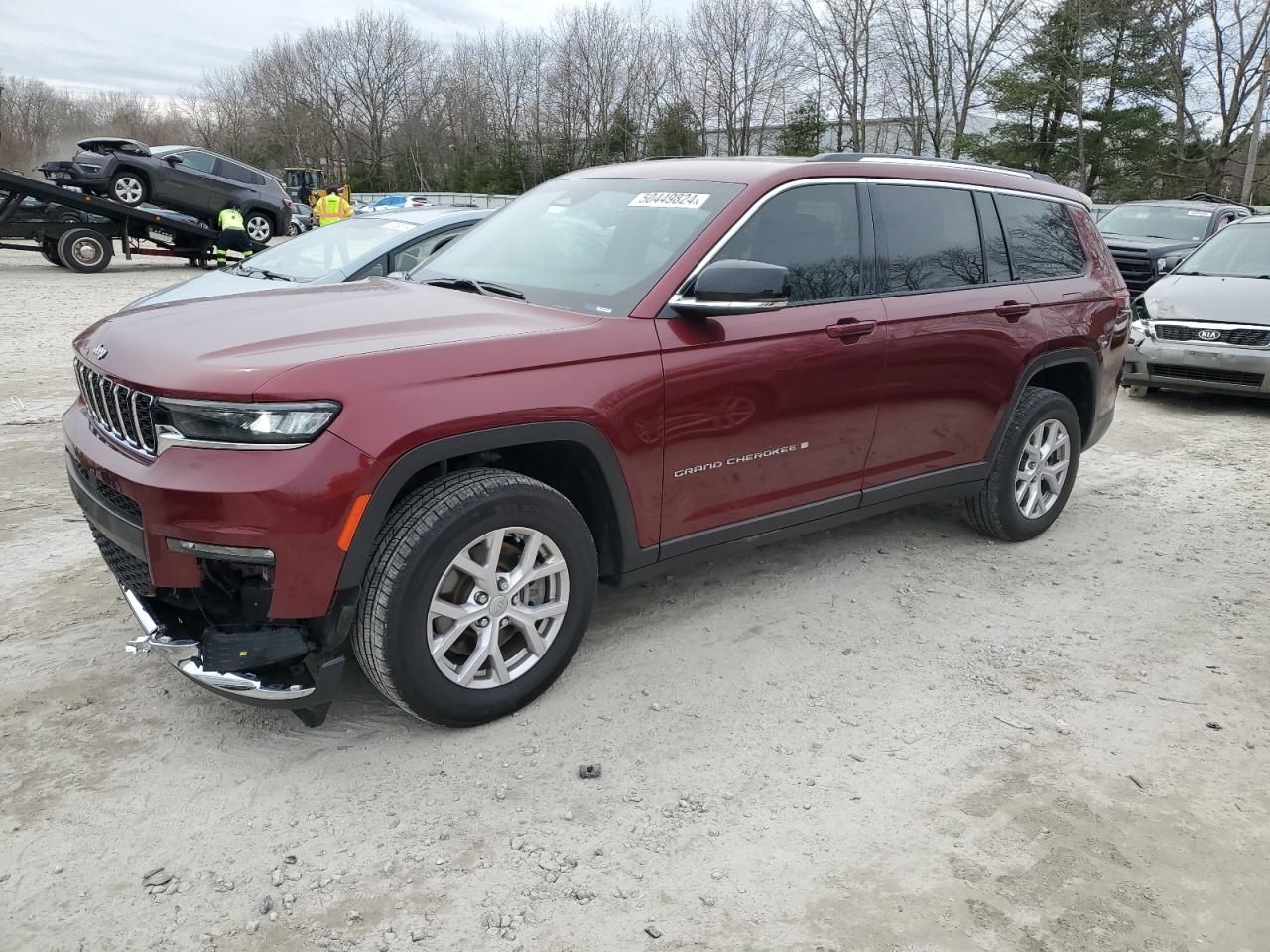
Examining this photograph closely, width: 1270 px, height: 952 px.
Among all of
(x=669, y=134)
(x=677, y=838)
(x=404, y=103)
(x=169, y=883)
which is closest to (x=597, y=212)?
(x=677, y=838)

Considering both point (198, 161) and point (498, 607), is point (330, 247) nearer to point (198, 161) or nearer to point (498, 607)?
point (498, 607)

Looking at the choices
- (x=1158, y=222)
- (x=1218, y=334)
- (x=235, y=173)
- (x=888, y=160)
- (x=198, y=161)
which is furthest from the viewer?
(x=235, y=173)

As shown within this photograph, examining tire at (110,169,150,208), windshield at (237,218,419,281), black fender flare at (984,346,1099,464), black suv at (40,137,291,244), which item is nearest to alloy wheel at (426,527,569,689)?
black fender flare at (984,346,1099,464)

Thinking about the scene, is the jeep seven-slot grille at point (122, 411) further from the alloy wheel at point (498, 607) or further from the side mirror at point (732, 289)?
the side mirror at point (732, 289)

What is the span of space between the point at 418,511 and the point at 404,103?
248 ft

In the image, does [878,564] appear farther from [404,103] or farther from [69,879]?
[404,103]

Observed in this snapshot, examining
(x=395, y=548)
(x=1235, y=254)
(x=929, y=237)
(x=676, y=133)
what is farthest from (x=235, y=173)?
(x=676, y=133)

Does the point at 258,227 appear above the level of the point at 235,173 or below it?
below

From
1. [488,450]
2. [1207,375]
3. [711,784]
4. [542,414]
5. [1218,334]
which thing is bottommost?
[711,784]

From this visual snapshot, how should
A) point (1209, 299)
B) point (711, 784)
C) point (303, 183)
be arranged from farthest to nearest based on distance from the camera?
point (303, 183) → point (1209, 299) → point (711, 784)

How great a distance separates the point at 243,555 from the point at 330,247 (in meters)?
5.00

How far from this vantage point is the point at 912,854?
2.72 meters

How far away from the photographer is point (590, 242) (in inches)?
153

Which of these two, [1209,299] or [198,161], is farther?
[198,161]
